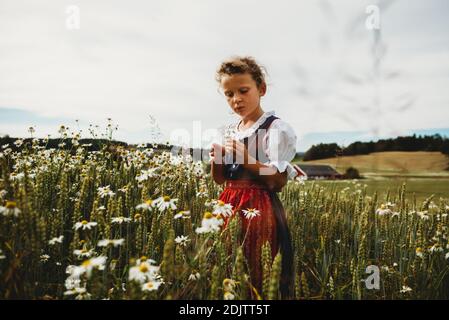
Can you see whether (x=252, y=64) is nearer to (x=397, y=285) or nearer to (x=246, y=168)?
(x=246, y=168)

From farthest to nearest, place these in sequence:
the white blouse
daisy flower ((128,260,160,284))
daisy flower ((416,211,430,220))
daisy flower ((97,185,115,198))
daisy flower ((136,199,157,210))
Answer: daisy flower ((416,211,430,220)) < daisy flower ((97,185,115,198)) < the white blouse < daisy flower ((136,199,157,210)) < daisy flower ((128,260,160,284))

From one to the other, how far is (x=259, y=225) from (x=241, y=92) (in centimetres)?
95

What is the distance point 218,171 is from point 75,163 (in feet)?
6.90

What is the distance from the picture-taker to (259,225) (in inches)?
93.6

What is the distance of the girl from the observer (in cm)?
234

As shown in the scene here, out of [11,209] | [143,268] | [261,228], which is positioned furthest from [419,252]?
[11,209]

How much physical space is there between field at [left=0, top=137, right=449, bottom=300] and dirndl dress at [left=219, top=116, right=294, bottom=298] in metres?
0.09

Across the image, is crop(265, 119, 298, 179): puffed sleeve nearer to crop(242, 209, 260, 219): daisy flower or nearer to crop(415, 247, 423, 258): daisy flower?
crop(242, 209, 260, 219): daisy flower

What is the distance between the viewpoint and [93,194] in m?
3.04

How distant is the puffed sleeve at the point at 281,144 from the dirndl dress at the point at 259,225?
193 mm

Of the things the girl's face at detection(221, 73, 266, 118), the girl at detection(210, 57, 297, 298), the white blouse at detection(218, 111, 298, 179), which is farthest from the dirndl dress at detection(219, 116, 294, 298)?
the girl's face at detection(221, 73, 266, 118)

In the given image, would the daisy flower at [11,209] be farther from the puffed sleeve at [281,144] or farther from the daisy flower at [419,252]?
the daisy flower at [419,252]

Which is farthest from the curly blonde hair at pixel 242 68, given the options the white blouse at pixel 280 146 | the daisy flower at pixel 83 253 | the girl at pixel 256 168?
the daisy flower at pixel 83 253
